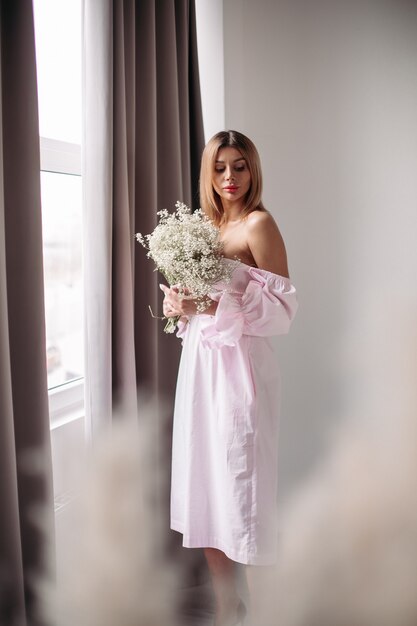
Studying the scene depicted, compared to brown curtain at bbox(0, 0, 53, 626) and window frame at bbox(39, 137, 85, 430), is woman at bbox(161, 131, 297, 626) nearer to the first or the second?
window frame at bbox(39, 137, 85, 430)

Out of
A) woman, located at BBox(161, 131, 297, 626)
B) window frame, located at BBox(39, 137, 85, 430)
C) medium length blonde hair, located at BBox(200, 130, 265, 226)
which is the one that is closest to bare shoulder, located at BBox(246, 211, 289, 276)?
woman, located at BBox(161, 131, 297, 626)

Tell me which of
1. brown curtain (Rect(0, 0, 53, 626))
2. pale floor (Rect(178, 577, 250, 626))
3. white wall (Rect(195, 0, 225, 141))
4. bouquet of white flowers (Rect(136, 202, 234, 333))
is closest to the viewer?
brown curtain (Rect(0, 0, 53, 626))

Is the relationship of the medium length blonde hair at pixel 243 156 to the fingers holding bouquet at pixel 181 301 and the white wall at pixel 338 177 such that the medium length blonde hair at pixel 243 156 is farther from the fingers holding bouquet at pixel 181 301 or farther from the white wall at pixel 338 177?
the white wall at pixel 338 177

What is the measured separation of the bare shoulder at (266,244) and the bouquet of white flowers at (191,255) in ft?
0.46

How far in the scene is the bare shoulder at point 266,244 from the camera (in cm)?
180

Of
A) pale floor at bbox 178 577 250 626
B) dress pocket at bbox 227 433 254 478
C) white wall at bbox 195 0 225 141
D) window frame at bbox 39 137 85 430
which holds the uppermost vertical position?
white wall at bbox 195 0 225 141

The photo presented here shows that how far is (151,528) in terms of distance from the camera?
7.06 feet

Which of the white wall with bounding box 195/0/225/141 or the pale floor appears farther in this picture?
the white wall with bounding box 195/0/225/141

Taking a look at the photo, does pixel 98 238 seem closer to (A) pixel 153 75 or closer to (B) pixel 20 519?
(A) pixel 153 75

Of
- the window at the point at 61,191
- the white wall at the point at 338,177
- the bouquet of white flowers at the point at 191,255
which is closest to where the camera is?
the bouquet of white flowers at the point at 191,255

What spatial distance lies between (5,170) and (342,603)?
193 centimetres

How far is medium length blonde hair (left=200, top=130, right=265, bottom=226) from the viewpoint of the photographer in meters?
1.90

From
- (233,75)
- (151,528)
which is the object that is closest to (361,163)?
(233,75)

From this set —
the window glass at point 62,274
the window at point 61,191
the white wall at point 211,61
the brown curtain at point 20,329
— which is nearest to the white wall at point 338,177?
the white wall at point 211,61
